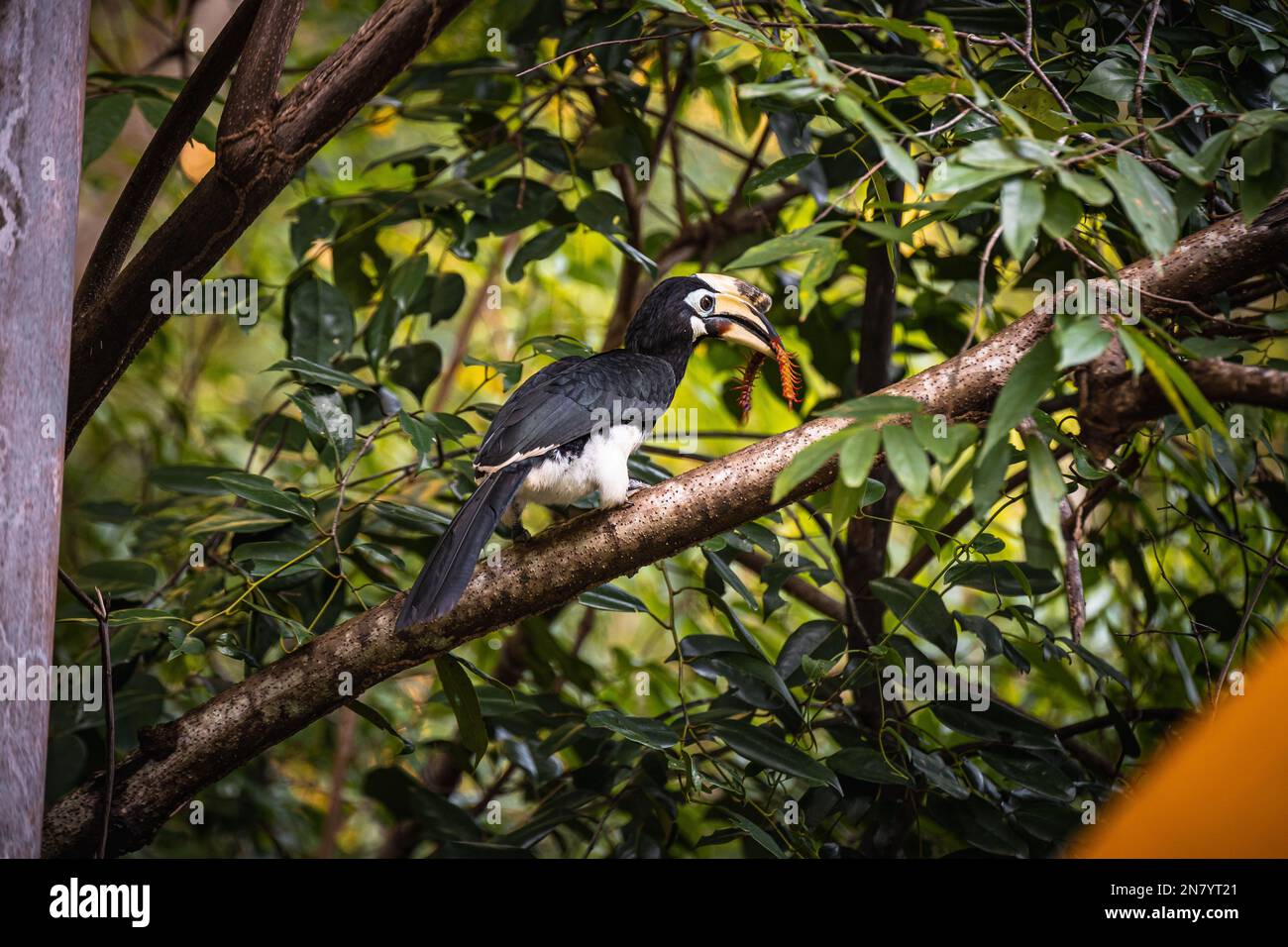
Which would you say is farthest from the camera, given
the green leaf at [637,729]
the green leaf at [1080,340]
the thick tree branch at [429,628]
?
the green leaf at [637,729]

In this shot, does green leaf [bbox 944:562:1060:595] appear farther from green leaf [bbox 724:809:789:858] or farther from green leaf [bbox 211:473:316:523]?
green leaf [bbox 211:473:316:523]

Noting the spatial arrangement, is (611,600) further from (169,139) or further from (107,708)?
(169,139)

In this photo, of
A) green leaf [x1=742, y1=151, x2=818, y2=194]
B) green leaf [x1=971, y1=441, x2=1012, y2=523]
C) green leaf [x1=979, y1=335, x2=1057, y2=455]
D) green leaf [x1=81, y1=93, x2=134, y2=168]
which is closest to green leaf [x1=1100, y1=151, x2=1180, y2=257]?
green leaf [x1=979, y1=335, x2=1057, y2=455]

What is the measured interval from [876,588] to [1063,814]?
452 mm

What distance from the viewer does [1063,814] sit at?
168 cm

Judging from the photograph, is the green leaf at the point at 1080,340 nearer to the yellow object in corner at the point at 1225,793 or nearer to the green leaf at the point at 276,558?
the yellow object in corner at the point at 1225,793

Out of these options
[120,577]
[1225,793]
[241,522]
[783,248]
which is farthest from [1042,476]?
[120,577]

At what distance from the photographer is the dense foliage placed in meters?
1.15

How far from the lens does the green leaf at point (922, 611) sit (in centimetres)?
168

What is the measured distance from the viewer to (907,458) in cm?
96

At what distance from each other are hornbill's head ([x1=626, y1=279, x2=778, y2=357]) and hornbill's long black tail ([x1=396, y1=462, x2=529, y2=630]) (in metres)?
0.49

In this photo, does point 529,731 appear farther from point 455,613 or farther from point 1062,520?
point 1062,520

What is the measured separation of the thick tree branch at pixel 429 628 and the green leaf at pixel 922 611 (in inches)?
16.4

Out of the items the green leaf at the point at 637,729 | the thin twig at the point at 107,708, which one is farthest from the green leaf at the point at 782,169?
the thin twig at the point at 107,708
